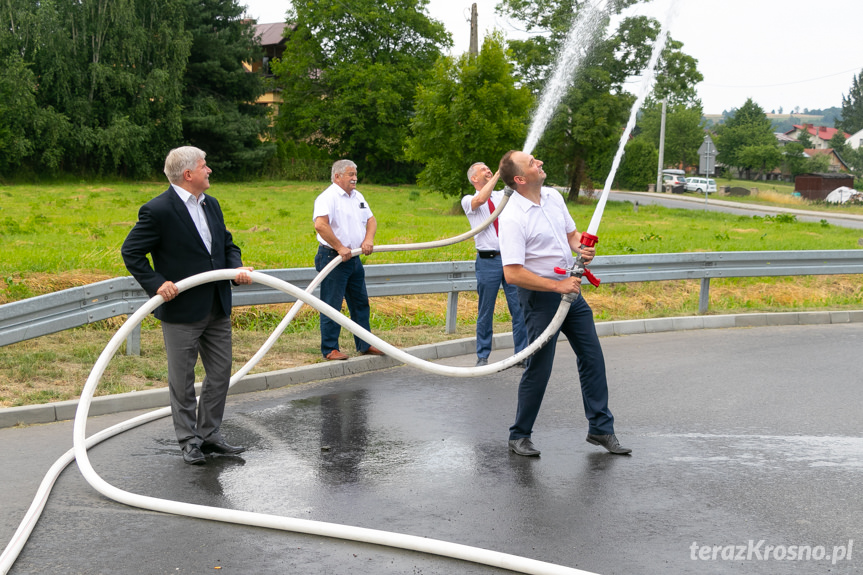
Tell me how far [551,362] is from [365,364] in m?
3.10

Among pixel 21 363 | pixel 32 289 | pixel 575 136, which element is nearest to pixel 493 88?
pixel 575 136

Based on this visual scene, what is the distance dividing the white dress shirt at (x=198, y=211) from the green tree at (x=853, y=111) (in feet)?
494

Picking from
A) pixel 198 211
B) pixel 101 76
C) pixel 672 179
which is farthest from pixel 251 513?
pixel 672 179

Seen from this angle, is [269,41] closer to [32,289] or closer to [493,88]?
[493,88]

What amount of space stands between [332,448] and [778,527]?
2.87 m

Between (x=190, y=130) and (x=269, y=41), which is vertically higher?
(x=269, y=41)

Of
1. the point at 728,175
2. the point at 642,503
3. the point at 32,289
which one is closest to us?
the point at 642,503

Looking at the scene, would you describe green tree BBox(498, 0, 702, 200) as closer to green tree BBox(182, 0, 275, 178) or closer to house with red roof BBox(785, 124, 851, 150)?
green tree BBox(182, 0, 275, 178)

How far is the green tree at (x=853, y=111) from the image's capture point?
5374 inches

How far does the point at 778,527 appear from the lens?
14.5ft

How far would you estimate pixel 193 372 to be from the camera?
561 centimetres

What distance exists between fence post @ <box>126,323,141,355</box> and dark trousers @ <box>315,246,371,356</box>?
1738 millimetres

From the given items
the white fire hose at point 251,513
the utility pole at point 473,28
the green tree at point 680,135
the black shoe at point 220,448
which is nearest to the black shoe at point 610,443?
the white fire hose at point 251,513

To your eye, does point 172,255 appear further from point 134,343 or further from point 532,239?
point 134,343
